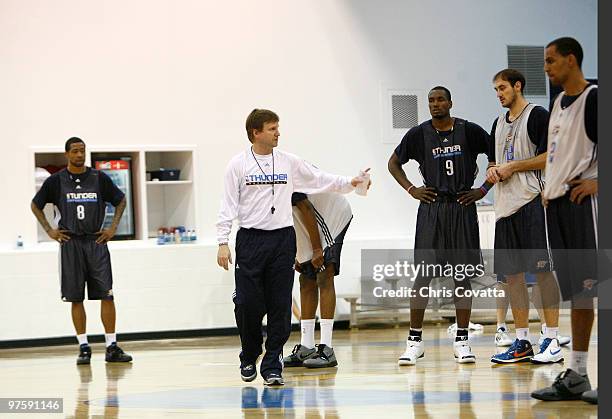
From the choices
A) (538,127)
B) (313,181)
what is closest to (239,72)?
(313,181)

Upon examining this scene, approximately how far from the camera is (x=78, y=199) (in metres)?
8.31

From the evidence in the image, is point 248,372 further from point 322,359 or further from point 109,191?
point 109,191

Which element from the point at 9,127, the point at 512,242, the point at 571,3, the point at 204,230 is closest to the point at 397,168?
the point at 512,242

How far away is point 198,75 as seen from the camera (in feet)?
35.1

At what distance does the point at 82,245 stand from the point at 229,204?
2.61 meters

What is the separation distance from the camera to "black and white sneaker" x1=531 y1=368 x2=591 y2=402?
497 cm

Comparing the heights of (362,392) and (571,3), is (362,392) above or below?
below

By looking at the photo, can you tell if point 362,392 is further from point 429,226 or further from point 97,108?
point 97,108

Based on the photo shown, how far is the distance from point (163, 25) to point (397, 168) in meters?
4.43

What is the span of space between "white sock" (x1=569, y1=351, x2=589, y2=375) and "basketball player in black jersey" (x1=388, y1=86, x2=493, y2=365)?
5.79 feet

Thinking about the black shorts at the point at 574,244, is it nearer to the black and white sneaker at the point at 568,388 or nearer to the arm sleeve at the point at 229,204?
the black and white sneaker at the point at 568,388

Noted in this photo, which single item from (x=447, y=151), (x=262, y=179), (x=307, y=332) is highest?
(x=447, y=151)

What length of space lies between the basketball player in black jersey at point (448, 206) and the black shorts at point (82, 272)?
→ 2.79 metres

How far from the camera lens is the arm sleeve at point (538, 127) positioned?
20.9ft
